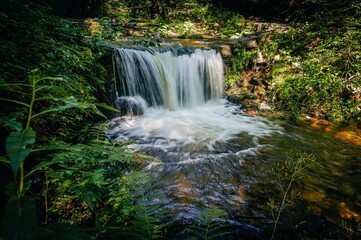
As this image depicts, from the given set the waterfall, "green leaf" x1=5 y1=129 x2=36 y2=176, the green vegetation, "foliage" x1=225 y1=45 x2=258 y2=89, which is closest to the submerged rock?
the waterfall

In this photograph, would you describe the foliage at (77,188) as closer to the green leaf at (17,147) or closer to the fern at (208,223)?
the fern at (208,223)

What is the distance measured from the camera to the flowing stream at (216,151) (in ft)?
9.51

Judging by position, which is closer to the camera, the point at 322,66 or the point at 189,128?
the point at 189,128

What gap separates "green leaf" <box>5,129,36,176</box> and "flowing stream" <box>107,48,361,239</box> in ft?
6.53

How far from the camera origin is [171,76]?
26.2ft

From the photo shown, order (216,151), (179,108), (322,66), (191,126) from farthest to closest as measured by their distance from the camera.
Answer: (179,108), (322,66), (191,126), (216,151)

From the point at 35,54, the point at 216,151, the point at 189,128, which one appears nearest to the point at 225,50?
the point at 189,128

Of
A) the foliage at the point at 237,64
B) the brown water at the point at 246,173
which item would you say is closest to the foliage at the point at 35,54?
the brown water at the point at 246,173

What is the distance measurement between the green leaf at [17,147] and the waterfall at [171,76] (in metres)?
6.18

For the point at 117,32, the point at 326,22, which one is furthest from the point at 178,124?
the point at 326,22

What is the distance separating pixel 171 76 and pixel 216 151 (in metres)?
4.04

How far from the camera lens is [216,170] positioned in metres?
3.99

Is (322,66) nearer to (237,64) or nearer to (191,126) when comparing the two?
(237,64)

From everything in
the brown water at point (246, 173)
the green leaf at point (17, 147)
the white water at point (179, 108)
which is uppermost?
the green leaf at point (17, 147)
